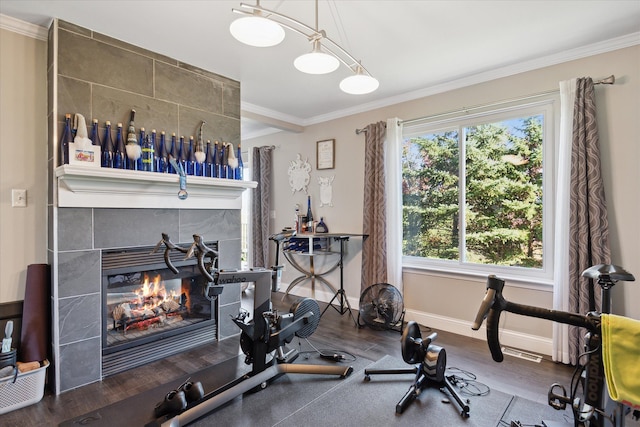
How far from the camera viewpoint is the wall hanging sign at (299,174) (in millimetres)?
4695

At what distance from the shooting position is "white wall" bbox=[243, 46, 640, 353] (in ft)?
8.08

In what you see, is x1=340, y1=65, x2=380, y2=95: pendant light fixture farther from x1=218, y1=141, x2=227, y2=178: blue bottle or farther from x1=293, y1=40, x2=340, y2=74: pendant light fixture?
x1=218, y1=141, x2=227, y2=178: blue bottle

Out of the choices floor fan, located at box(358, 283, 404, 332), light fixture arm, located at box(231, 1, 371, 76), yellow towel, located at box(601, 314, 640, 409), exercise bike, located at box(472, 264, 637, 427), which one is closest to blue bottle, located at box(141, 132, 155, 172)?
light fixture arm, located at box(231, 1, 371, 76)

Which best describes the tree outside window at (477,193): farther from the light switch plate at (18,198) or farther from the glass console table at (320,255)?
the light switch plate at (18,198)

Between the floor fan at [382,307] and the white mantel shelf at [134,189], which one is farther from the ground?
the white mantel shelf at [134,189]

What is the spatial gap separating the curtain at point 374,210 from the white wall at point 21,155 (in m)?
2.92

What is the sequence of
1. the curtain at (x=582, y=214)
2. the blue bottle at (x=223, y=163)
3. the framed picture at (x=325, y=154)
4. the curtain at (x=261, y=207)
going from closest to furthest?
the curtain at (x=582, y=214)
the blue bottle at (x=223, y=163)
the framed picture at (x=325, y=154)
the curtain at (x=261, y=207)

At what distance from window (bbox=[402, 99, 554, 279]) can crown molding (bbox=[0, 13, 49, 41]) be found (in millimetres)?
3254

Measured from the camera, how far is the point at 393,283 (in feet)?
11.8

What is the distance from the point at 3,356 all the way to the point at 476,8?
11.9ft

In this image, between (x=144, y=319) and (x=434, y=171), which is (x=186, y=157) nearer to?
(x=144, y=319)

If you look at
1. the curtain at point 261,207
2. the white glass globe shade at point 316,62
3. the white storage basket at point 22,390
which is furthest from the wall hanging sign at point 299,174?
the white storage basket at point 22,390

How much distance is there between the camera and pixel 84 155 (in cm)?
229

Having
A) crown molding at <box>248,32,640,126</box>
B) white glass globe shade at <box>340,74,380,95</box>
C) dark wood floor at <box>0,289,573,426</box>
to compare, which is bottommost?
dark wood floor at <box>0,289,573,426</box>
